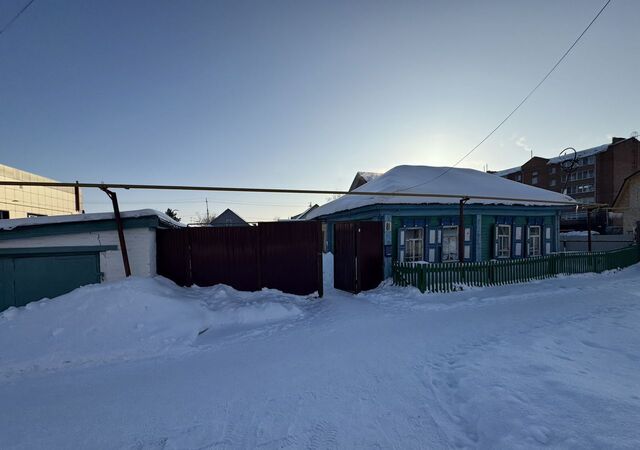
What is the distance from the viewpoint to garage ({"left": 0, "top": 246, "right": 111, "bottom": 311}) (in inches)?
271

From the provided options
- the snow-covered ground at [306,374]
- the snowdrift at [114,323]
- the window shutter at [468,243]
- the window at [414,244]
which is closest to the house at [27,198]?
the snowdrift at [114,323]

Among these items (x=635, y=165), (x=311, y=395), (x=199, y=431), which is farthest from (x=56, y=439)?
(x=635, y=165)

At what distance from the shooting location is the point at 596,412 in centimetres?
321

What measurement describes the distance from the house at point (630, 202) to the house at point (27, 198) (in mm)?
44079

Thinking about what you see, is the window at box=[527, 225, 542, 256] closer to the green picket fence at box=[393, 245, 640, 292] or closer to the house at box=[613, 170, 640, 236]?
the green picket fence at box=[393, 245, 640, 292]

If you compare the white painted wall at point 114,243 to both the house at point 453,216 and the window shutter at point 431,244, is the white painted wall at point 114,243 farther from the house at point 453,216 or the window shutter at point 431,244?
the window shutter at point 431,244

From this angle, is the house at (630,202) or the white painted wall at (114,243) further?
the house at (630,202)

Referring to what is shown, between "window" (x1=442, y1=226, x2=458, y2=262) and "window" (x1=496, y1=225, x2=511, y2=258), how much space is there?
291cm

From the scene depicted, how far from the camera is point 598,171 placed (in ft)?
141

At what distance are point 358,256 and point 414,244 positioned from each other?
12.3 ft

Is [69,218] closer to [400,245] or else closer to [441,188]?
[400,245]

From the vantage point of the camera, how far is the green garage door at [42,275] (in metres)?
6.87

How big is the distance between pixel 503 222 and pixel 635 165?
1854 inches

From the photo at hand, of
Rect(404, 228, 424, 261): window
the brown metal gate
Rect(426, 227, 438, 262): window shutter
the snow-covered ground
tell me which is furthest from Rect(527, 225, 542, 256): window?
the brown metal gate
